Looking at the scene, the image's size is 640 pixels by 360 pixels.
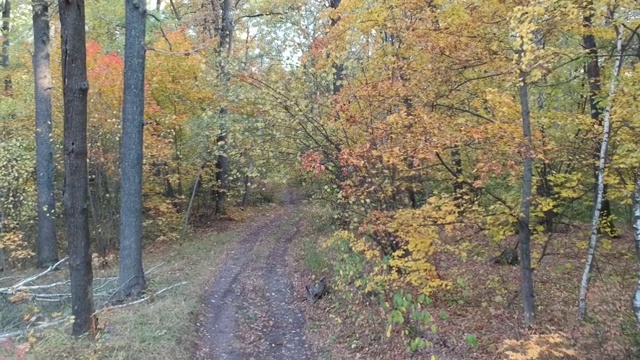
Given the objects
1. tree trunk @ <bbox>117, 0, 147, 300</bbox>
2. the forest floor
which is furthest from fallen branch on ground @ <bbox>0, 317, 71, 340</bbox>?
tree trunk @ <bbox>117, 0, 147, 300</bbox>

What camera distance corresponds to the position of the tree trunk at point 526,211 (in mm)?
6836

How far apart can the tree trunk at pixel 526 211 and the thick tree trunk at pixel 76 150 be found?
21.4 ft

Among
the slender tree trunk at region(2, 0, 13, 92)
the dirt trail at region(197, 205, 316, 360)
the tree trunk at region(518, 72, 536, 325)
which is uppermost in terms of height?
the slender tree trunk at region(2, 0, 13, 92)

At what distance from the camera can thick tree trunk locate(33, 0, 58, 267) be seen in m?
13.9

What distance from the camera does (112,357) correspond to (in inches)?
258

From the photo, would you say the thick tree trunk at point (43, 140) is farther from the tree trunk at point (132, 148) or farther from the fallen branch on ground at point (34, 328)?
the fallen branch on ground at point (34, 328)

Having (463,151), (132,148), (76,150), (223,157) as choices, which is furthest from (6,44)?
(463,151)

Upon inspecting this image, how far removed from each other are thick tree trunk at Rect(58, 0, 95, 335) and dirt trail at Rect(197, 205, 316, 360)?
2.27 m

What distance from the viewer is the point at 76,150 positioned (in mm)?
6570

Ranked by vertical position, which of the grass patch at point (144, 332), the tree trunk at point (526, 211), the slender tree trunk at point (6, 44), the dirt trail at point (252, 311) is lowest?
the dirt trail at point (252, 311)

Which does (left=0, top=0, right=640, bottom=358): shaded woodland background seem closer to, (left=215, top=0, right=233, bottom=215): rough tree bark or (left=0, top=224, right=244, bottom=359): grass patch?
(left=0, top=224, right=244, bottom=359): grass patch

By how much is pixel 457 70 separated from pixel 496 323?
4413 mm

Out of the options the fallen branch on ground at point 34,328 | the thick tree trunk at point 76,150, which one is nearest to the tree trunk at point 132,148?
the fallen branch on ground at point 34,328

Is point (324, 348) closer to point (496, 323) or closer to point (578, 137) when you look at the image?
point (496, 323)
